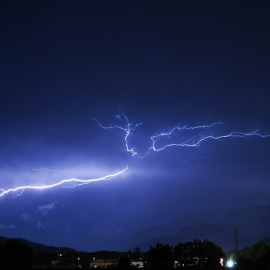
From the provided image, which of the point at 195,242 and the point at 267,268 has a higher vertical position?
the point at 195,242

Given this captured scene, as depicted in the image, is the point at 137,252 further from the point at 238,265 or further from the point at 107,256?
the point at 238,265

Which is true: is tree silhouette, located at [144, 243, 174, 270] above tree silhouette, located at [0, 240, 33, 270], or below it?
above

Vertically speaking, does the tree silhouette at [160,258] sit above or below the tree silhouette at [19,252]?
above

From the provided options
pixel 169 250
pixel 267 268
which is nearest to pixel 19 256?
pixel 267 268

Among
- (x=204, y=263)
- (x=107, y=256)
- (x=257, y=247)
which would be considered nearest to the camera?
(x=257, y=247)

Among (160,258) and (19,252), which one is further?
(160,258)

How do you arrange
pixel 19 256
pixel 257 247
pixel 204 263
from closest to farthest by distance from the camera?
pixel 19 256
pixel 257 247
pixel 204 263

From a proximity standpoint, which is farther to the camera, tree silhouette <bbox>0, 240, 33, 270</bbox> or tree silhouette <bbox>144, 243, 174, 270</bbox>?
tree silhouette <bbox>144, 243, 174, 270</bbox>

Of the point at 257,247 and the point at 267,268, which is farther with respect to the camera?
the point at 257,247

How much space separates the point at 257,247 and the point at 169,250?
2884 cm

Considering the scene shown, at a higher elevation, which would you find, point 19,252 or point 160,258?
point 160,258

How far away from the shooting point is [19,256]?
25984 millimetres

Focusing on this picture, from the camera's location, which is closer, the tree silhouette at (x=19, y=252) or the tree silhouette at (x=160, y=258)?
the tree silhouette at (x=19, y=252)

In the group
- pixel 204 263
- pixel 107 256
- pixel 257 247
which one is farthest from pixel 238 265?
pixel 107 256
